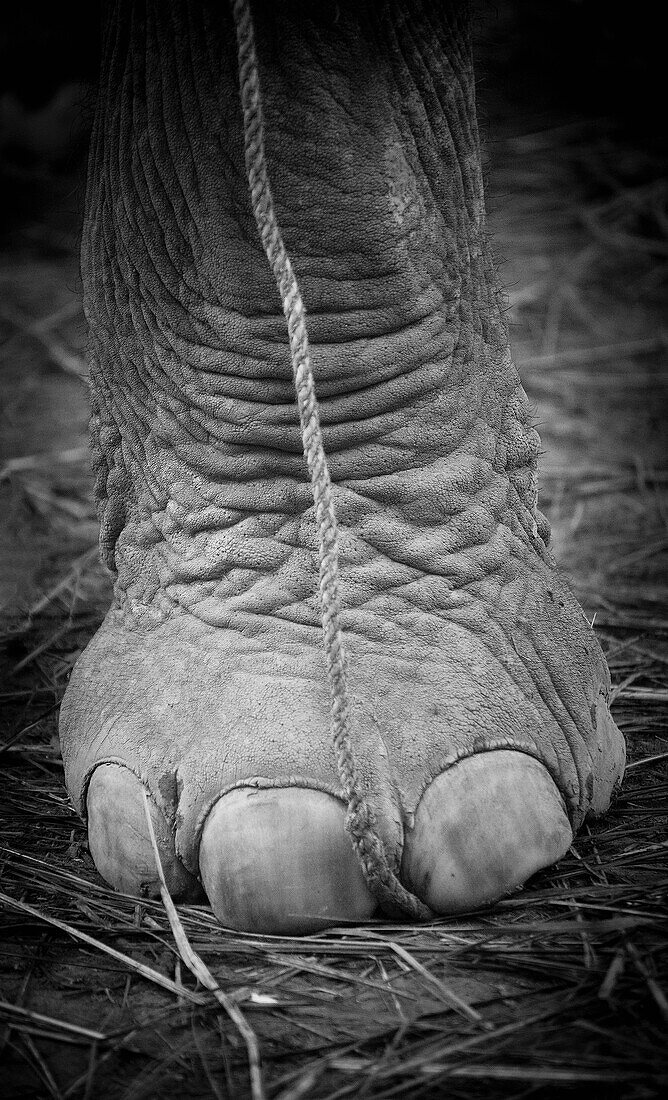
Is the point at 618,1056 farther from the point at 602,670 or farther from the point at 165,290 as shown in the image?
the point at 165,290

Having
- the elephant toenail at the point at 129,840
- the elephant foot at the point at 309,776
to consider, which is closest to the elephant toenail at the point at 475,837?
the elephant foot at the point at 309,776

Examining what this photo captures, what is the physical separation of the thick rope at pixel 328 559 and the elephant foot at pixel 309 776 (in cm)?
2

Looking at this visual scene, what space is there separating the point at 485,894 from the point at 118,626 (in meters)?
0.45

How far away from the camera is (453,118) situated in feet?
3.60

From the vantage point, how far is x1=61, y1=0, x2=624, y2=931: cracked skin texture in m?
0.91

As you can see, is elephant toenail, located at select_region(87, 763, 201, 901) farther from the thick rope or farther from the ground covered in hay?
the thick rope

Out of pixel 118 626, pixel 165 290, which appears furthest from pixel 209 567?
pixel 165 290

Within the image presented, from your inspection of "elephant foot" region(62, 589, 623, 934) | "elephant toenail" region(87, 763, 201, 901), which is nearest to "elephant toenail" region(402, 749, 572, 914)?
"elephant foot" region(62, 589, 623, 934)

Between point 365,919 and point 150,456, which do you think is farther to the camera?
point 150,456

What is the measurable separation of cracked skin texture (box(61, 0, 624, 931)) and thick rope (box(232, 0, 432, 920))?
0.02m

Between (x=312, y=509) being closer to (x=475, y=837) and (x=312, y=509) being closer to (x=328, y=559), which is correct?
(x=328, y=559)

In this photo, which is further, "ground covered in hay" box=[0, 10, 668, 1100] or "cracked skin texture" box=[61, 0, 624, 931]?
"cracked skin texture" box=[61, 0, 624, 931]

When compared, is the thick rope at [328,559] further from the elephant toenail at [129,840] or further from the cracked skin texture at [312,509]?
the elephant toenail at [129,840]

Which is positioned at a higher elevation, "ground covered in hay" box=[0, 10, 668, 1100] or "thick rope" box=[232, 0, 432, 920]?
"thick rope" box=[232, 0, 432, 920]
